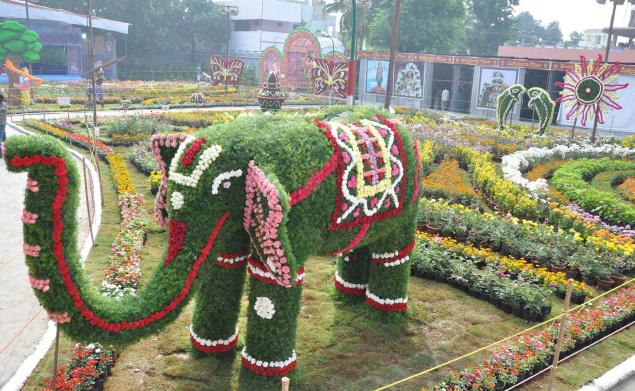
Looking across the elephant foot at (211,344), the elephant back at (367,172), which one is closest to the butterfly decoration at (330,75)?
the elephant back at (367,172)

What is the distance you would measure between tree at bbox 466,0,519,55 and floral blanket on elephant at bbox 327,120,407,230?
175 feet

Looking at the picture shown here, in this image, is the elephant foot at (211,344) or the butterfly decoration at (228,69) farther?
the butterfly decoration at (228,69)

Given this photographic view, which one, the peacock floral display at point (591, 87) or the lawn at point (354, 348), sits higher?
the peacock floral display at point (591, 87)

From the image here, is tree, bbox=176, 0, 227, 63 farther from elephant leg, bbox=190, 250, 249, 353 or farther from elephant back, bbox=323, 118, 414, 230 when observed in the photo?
elephant leg, bbox=190, 250, 249, 353

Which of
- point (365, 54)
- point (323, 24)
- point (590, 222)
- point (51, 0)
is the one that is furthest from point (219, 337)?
point (323, 24)

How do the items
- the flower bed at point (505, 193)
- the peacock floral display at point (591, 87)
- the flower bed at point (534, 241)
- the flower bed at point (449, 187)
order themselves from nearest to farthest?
1. the flower bed at point (534, 241)
2. the flower bed at point (505, 193)
3. the flower bed at point (449, 187)
4. the peacock floral display at point (591, 87)

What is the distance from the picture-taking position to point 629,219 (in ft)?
41.3

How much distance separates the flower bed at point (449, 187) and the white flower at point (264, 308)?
7.71m

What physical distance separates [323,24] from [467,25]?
23.6m

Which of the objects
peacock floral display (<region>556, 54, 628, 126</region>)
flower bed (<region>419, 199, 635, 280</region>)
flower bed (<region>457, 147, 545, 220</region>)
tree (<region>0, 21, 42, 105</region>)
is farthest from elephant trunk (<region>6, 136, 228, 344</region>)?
tree (<region>0, 21, 42, 105</region>)

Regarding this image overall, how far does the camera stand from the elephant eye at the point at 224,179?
18.3 ft

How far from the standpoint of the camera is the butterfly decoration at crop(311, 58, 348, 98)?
103ft

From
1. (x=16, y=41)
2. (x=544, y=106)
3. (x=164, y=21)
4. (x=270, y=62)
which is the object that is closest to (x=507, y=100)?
(x=544, y=106)

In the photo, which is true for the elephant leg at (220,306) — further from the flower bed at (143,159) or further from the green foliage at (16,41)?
the green foliage at (16,41)
